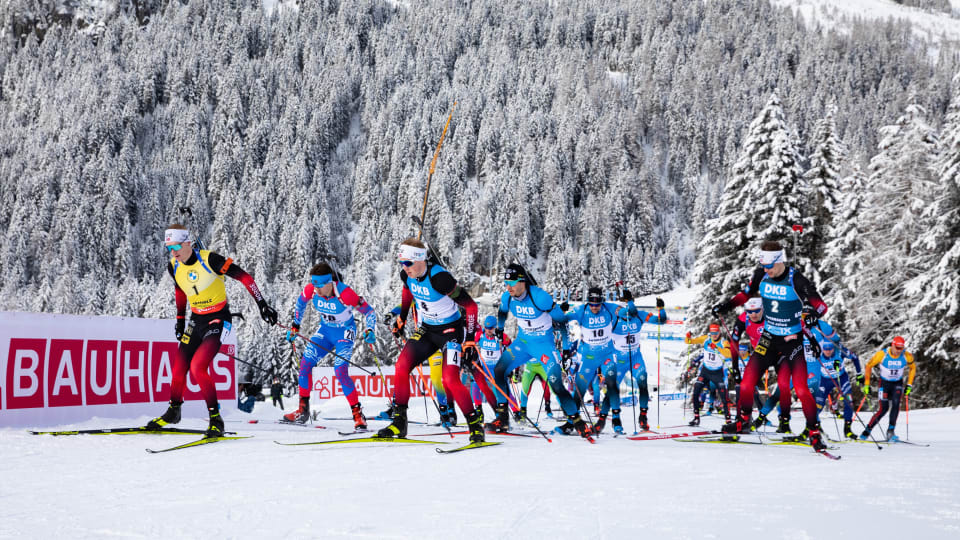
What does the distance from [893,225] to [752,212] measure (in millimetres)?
4720

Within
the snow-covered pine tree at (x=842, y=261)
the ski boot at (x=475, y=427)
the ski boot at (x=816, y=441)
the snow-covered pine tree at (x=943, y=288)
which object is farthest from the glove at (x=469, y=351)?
the snow-covered pine tree at (x=842, y=261)

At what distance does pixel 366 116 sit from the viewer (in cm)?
14538

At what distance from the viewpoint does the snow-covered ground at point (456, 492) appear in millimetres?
3307

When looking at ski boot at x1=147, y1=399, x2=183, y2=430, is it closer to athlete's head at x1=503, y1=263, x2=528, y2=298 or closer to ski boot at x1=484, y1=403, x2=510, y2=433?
ski boot at x1=484, y1=403, x2=510, y2=433

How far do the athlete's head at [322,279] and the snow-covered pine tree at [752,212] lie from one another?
1684cm

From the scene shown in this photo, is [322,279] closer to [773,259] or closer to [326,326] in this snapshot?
[326,326]

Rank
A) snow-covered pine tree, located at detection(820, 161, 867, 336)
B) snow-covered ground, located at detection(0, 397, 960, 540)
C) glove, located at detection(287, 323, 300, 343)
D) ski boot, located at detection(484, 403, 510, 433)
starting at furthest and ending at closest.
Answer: snow-covered pine tree, located at detection(820, 161, 867, 336)
glove, located at detection(287, 323, 300, 343)
ski boot, located at detection(484, 403, 510, 433)
snow-covered ground, located at detection(0, 397, 960, 540)

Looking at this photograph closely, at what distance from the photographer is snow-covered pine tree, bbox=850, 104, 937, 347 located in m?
22.7

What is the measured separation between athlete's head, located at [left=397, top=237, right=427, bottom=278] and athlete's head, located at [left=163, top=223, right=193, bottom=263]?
7.98ft

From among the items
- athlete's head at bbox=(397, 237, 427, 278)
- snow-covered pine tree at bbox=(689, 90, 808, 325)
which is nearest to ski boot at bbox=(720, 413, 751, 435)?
athlete's head at bbox=(397, 237, 427, 278)

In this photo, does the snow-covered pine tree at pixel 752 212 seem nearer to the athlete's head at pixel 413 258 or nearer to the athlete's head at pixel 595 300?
the athlete's head at pixel 595 300

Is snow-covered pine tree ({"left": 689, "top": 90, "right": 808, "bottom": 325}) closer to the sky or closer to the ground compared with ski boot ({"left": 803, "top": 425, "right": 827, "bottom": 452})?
closer to the sky

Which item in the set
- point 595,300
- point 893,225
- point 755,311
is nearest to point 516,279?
point 595,300

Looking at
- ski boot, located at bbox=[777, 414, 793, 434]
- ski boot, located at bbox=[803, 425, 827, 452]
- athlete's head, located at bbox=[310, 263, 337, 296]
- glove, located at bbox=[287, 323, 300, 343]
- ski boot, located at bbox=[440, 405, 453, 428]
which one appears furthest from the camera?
athlete's head, located at bbox=[310, 263, 337, 296]
